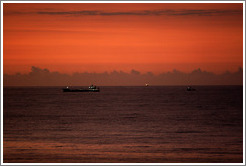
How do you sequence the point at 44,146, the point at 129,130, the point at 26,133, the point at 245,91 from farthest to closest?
the point at 129,130 < the point at 26,133 < the point at 44,146 < the point at 245,91

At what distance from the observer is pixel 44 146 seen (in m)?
25.4

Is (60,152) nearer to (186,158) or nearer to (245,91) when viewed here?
(186,158)

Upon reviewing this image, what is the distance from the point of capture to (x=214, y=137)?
31.0 metres

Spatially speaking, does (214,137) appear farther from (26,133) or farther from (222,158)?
(26,133)

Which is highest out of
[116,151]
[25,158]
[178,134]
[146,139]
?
[178,134]

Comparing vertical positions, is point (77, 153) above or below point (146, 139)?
below

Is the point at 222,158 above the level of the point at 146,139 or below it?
below

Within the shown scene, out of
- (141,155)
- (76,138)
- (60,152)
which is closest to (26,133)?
(76,138)

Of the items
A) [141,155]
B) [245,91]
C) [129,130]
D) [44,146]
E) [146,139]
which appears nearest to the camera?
[245,91]

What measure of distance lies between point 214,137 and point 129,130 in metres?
7.10

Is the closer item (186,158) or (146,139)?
(186,158)

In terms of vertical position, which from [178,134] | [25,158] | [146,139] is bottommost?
[25,158]

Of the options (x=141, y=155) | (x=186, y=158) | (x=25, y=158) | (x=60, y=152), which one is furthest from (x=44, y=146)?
(x=186, y=158)

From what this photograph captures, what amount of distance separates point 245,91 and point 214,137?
14661mm
